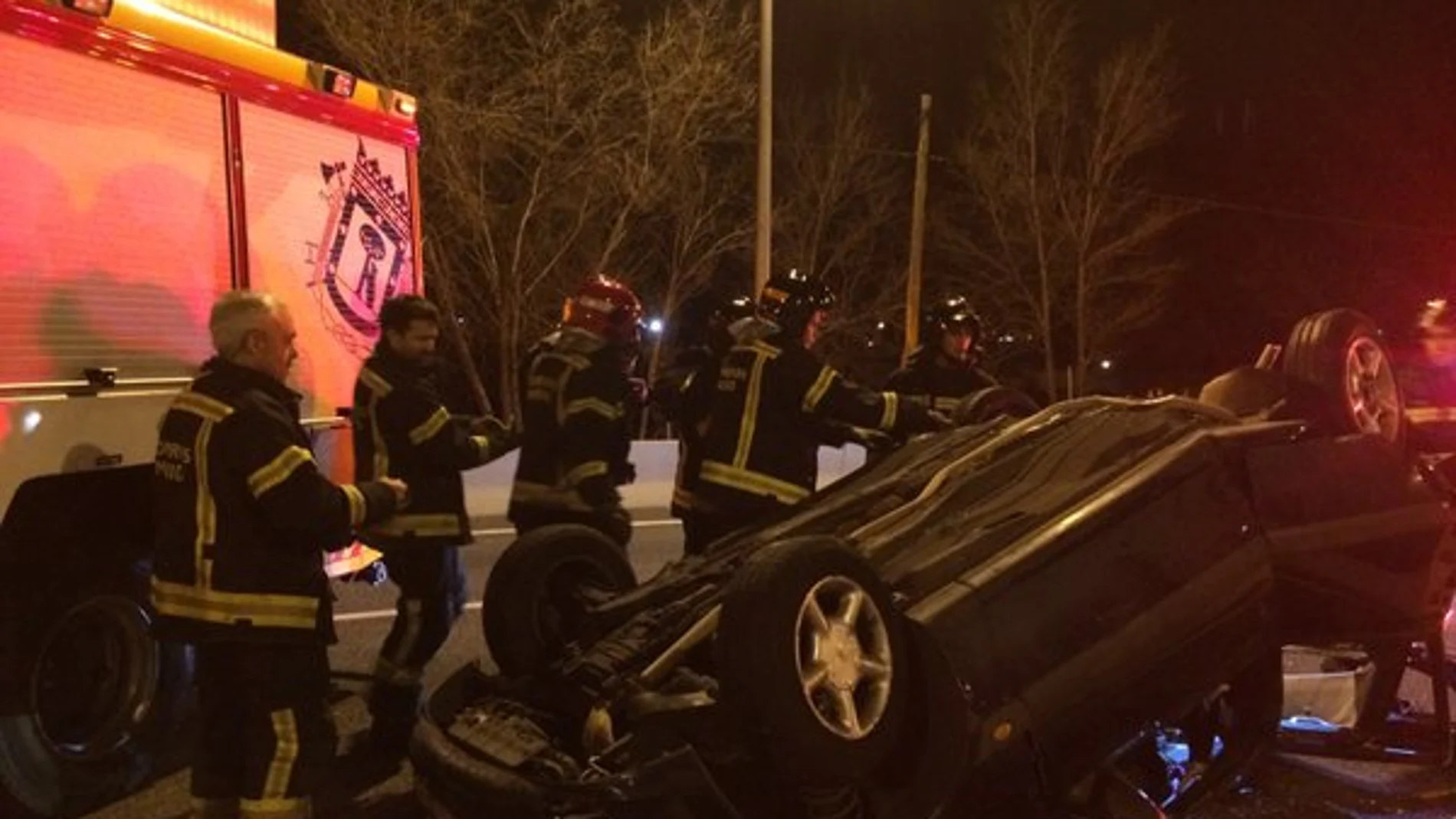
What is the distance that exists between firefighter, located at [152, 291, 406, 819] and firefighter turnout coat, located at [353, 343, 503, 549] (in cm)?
135

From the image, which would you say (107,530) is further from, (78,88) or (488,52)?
(488,52)

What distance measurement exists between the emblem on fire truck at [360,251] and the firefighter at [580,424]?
113 cm

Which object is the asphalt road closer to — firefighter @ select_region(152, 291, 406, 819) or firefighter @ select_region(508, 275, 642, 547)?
firefighter @ select_region(152, 291, 406, 819)

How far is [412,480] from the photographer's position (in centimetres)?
498

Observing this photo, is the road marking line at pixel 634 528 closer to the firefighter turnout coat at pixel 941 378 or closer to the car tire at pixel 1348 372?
the firefighter turnout coat at pixel 941 378

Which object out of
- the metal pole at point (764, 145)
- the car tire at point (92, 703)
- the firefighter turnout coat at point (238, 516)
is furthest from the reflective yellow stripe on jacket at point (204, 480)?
the metal pole at point (764, 145)

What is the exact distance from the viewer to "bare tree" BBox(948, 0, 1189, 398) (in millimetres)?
30344

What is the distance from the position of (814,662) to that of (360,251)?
13.5ft

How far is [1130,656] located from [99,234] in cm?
354

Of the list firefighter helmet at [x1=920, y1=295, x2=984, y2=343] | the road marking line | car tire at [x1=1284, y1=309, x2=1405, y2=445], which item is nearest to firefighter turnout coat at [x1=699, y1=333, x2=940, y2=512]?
car tire at [x1=1284, y1=309, x2=1405, y2=445]

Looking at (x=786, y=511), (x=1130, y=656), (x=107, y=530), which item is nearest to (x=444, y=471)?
(x=107, y=530)

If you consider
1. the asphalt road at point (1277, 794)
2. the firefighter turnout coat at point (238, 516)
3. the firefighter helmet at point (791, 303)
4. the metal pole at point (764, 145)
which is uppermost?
the metal pole at point (764, 145)

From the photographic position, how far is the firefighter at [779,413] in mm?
4844

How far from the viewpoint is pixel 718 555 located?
3.91m
